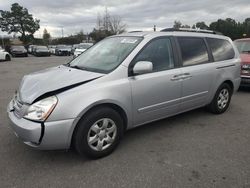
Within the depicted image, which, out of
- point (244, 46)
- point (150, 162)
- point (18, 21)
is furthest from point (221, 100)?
point (18, 21)

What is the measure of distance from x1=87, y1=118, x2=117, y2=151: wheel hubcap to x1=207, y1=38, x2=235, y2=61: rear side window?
8.97 feet

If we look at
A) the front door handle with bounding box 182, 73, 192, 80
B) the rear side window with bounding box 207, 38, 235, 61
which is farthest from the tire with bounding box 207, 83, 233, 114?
the front door handle with bounding box 182, 73, 192, 80

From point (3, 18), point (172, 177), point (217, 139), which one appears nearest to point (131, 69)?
point (172, 177)

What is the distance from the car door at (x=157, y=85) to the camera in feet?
12.1

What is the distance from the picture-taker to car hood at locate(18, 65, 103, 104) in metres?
3.16

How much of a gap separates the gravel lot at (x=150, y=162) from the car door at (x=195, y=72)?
538 millimetres

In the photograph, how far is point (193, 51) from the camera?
14.9 feet

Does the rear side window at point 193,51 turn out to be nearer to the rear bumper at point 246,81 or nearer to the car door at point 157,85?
the car door at point 157,85

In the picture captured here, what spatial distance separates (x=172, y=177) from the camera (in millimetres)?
2990

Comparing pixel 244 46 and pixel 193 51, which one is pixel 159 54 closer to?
pixel 193 51

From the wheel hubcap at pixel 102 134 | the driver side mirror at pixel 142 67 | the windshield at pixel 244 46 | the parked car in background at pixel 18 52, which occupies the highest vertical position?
the parked car in background at pixel 18 52

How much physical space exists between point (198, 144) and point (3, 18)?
240 ft

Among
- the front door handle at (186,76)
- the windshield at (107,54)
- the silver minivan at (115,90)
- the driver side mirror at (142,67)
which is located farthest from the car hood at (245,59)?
the driver side mirror at (142,67)

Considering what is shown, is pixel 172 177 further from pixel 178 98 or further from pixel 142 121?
pixel 178 98
